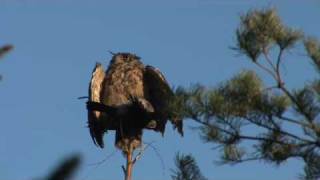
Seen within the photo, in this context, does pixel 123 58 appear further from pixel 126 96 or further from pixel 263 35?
pixel 263 35

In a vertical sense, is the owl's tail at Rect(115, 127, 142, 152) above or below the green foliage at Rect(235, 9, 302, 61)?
below

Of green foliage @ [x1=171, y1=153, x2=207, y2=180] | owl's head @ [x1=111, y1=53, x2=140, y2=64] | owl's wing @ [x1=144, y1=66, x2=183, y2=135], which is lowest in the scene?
green foliage @ [x1=171, y1=153, x2=207, y2=180]

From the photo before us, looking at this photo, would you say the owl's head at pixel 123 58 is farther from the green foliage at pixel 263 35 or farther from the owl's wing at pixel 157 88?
the green foliage at pixel 263 35

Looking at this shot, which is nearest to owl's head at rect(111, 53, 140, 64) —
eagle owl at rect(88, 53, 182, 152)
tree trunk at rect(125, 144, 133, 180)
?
eagle owl at rect(88, 53, 182, 152)

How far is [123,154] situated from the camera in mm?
7277

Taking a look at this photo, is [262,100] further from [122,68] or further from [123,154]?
[122,68]

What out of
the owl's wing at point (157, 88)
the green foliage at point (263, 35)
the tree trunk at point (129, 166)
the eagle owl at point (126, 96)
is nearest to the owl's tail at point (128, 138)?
the eagle owl at point (126, 96)

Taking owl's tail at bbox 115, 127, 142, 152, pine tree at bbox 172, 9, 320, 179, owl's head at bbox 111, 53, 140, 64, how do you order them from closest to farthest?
pine tree at bbox 172, 9, 320, 179 → owl's tail at bbox 115, 127, 142, 152 → owl's head at bbox 111, 53, 140, 64

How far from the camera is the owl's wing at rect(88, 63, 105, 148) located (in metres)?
7.86

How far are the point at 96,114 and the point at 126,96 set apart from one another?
45cm

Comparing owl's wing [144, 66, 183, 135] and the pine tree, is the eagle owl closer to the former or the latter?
owl's wing [144, 66, 183, 135]

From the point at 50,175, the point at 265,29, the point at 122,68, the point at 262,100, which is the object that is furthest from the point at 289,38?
the point at 122,68

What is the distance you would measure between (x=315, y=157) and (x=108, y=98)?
4.17m

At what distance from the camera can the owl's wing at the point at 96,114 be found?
7.86 metres
